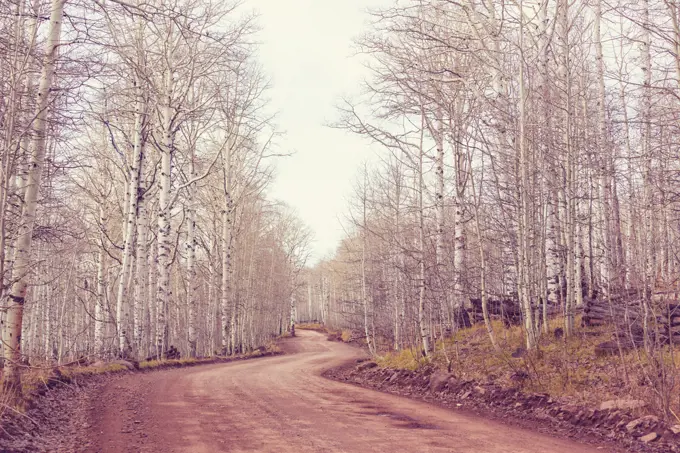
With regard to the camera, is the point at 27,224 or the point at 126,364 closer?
the point at 27,224

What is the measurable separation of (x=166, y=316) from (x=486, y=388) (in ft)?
42.3

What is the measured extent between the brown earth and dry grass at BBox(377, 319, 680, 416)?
1.50 meters

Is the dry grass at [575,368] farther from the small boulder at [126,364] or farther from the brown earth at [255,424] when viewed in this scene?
the small boulder at [126,364]

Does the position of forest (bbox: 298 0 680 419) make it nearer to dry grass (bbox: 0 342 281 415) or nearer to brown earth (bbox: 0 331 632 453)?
brown earth (bbox: 0 331 632 453)

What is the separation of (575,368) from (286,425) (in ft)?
18.2

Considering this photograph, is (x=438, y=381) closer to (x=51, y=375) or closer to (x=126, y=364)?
(x=51, y=375)

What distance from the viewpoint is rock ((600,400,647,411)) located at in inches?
298

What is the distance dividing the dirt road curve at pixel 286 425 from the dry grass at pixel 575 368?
5.45 feet

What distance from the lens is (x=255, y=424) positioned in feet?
25.2

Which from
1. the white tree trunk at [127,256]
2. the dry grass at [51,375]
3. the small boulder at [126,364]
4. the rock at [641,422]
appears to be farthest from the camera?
the white tree trunk at [127,256]

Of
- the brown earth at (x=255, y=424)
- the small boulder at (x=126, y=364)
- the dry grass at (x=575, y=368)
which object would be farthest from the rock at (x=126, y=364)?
the dry grass at (x=575, y=368)

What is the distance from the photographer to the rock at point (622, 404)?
7567mm

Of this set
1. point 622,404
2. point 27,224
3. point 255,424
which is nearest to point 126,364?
point 27,224

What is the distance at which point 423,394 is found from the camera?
11.6 meters
